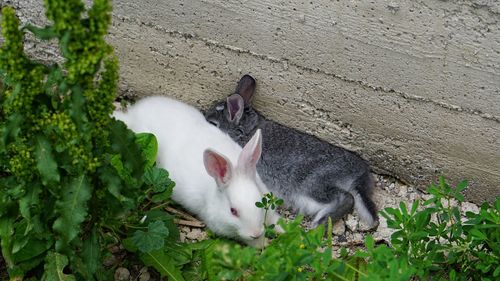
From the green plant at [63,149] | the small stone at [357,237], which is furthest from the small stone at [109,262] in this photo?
the small stone at [357,237]

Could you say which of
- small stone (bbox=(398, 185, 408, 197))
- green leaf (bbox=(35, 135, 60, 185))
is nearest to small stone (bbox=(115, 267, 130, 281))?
green leaf (bbox=(35, 135, 60, 185))

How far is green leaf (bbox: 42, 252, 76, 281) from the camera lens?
10.6 ft

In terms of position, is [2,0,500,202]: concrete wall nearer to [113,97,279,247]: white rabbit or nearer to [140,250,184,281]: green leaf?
[113,97,279,247]: white rabbit

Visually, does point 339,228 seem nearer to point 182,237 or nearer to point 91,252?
point 182,237

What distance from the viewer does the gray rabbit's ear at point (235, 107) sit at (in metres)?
4.04

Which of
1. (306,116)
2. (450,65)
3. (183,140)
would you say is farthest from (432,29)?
(183,140)

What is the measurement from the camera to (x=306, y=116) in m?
4.09

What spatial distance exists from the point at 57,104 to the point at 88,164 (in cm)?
23

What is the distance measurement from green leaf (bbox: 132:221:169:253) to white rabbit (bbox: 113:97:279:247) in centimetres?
36

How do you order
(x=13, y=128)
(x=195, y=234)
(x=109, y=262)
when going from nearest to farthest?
(x=13, y=128) → (x=109, y=262) → (x=195, y=234)

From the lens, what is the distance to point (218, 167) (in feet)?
11.4

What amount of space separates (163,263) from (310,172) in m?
0.97

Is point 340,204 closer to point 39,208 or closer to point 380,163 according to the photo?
point 380,163

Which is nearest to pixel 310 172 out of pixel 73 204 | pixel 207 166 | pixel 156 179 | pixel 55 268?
pixel 207 166
